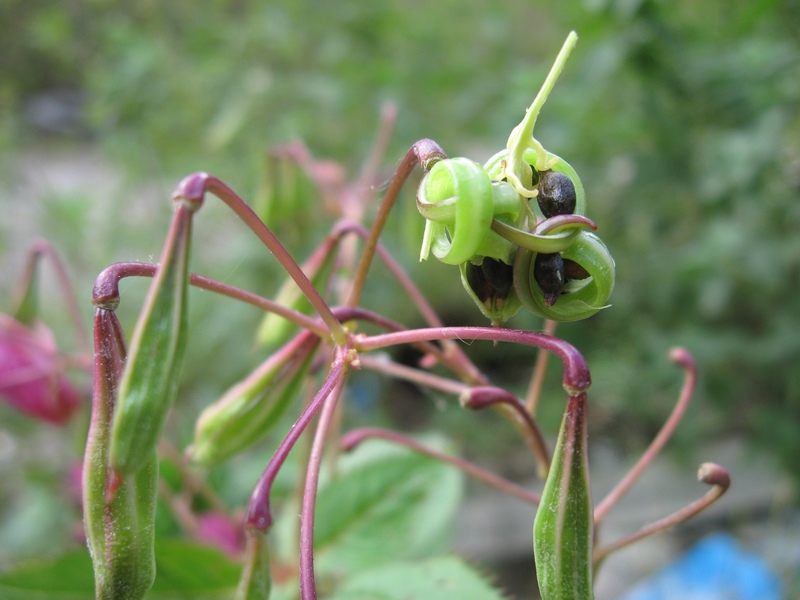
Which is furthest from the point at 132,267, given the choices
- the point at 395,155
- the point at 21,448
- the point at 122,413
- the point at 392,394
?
the point at 392,394

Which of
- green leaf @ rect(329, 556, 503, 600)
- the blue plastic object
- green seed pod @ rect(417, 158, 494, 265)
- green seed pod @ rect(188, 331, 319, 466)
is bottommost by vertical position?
the blue plastic object

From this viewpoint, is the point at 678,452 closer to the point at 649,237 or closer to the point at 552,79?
the point at 649,237

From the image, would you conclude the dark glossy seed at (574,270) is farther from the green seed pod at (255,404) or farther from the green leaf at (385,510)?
the green leaf at (385,510)

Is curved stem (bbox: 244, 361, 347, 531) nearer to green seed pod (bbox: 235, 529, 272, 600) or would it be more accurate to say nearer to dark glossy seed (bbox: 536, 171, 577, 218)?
green seed pod (bbox: 235, 529, 272, 600)

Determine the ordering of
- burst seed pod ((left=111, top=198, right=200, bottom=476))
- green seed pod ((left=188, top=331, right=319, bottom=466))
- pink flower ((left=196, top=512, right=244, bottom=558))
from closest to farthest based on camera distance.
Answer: burst seed pod ((left=111, top=198, right=200, bottom=476)) → green seed pod ((left=188, top=331, right=319, bottom=466)) → pink flower ((left=196, top=512, right=244, bottom=558))

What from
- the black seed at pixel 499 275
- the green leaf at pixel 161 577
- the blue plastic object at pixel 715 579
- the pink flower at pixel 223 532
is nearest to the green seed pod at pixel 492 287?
the black seed at pixel 499 275

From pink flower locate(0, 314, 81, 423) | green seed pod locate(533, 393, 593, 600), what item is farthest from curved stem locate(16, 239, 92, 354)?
green seed pod locate(533, 393, 593, 600)
